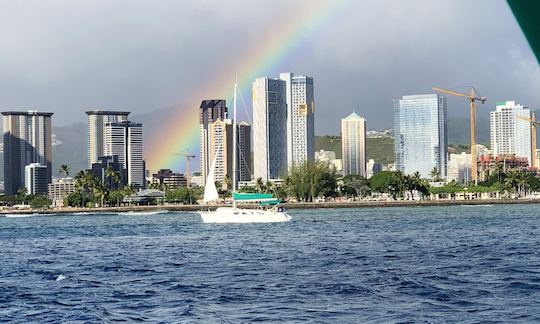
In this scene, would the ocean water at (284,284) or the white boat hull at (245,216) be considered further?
the white boat hull at (245,216)

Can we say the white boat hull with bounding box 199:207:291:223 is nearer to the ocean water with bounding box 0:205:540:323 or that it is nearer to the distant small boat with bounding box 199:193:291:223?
the distant small boat with bounding box 199:193:291:223

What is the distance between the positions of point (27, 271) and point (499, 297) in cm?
2404

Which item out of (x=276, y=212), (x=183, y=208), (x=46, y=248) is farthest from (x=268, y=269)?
(x=183, y=208)

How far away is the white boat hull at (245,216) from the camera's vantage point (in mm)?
92438

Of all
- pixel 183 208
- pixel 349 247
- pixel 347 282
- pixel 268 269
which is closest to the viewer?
pixel 347 282

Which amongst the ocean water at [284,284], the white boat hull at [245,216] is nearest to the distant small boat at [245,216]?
the white boat hull at [245,216]

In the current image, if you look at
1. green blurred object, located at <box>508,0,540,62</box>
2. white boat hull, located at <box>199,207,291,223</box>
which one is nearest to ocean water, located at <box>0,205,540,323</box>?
green blurred object, located at <box>508,0,540,62</box>

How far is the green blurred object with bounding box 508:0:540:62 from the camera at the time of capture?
5.51 feet

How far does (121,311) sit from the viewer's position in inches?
961

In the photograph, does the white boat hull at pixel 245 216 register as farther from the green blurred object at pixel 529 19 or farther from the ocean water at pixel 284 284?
the green blurred object at pixel 529 19

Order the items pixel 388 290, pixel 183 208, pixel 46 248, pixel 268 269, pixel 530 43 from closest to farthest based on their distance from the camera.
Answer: pixel 530 43 < pixel 388 290 < pixel 268 269 < pixel 46 248 < pixel 183 208

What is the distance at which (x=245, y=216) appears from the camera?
9331 centimetres

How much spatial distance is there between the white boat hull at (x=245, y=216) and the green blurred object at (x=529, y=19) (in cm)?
9049

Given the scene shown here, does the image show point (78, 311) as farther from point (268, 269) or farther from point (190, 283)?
point (268, 269)
